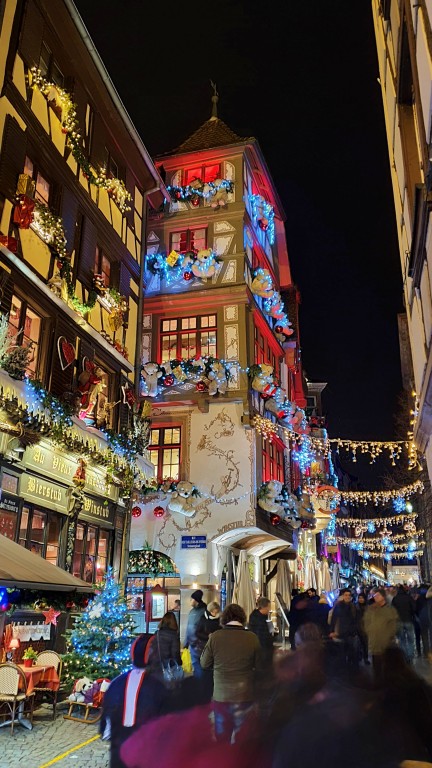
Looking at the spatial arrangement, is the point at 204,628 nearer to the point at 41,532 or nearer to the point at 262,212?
the point at 41,532

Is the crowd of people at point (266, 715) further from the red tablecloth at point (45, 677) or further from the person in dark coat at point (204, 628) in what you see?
the red tablecloth at point (45, 677)

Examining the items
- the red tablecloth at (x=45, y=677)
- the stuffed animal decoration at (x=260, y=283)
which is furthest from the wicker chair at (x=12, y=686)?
the stuffed animal decoration at (x=260, y=283)

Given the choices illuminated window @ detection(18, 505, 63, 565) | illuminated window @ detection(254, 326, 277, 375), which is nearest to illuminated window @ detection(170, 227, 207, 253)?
illuminated window @ detection(254, 326, 277, 375)

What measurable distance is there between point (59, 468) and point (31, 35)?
31.7 ft

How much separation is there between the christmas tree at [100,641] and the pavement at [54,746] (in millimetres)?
879

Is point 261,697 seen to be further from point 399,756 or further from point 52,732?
point 52,732

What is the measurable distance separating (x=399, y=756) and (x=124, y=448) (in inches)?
469

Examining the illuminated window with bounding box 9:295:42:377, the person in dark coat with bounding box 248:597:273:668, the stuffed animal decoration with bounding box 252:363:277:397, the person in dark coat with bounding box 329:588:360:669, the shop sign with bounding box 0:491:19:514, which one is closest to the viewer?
the person in dark coat with bounding box 248:597:273:668

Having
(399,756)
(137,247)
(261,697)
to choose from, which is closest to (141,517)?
(137,247)

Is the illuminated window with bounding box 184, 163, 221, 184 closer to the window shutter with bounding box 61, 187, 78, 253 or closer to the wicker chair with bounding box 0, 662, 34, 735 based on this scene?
the window shutter with bounding box 61, 187, 78, 253

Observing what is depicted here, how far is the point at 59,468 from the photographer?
13.3 metres

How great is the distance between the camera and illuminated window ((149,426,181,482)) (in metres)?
21.6

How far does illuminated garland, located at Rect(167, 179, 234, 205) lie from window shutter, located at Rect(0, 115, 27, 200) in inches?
488

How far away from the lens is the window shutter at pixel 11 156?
1198 centimetres
